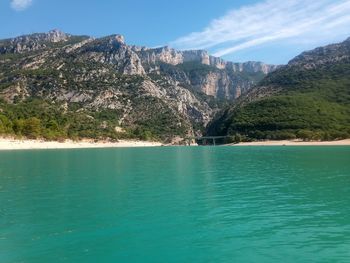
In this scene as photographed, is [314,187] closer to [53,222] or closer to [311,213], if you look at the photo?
[311,213]

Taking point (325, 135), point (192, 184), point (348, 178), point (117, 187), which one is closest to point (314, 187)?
point (348, 178)

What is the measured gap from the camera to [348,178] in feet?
163

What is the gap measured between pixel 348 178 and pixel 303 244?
102 ft

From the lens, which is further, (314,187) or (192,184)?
(192,184)

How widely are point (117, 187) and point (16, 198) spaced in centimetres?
1124

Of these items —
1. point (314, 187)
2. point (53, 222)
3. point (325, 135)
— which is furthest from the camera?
point (325, 135)

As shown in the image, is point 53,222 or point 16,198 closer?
point 53,222

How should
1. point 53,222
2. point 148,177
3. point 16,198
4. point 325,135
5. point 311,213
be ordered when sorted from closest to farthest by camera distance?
point 53,222, point 311,213, point 16,198, point 148,177, point 325,135

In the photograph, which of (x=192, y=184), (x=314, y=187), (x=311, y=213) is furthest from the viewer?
(x=192, y=184)

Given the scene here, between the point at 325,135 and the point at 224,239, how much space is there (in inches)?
6727

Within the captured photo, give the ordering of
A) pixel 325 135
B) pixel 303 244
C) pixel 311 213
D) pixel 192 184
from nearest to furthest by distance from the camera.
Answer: pixel 303 244 → pixel 311 213 → pixel 192 184 → pixel 325 135

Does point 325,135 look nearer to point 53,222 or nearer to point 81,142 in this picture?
point 81,142

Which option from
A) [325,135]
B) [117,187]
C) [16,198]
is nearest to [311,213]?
[117,187]

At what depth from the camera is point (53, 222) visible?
27.1 metres
